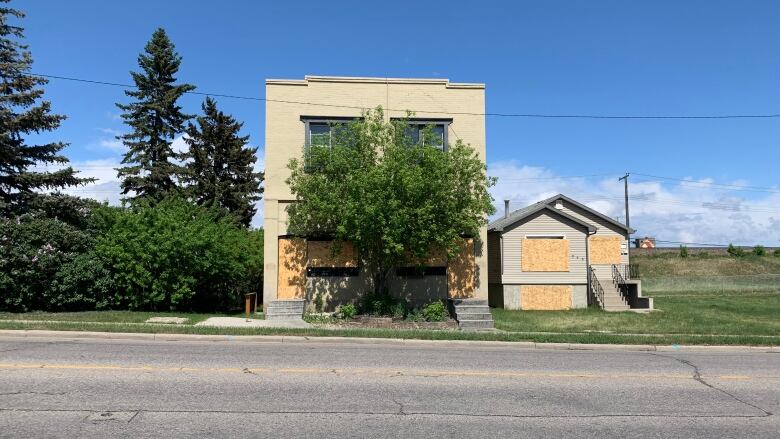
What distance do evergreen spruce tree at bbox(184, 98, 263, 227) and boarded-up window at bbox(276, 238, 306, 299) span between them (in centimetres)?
1858

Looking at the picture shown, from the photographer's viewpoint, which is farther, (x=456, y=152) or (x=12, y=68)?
(x=12, y=68)

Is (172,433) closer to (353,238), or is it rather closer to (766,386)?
(766,386)

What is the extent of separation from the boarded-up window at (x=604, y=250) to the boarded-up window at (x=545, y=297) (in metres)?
5.08

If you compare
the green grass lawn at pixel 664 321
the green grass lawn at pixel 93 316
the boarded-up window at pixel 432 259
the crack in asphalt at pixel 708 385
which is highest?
the boarded-up window at pixel 432 259

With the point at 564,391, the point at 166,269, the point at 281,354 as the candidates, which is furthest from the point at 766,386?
the point at 166,269

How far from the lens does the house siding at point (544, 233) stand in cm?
2427

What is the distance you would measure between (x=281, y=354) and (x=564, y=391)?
526cm

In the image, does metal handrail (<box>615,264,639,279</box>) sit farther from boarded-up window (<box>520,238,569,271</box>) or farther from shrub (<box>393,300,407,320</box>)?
shrub (<box>393,300,407,320</box>)

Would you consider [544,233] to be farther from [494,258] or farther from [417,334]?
[417,334]

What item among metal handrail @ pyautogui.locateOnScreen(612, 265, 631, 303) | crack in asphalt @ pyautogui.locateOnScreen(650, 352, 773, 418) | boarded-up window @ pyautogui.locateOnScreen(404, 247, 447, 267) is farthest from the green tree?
metal handrail @ pyautogui.locateOnScreen(612, 265, 631, 303)

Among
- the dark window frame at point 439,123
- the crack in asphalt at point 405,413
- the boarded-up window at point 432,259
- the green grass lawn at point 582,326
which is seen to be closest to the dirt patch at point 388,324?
the green grass lawn at point 582,326

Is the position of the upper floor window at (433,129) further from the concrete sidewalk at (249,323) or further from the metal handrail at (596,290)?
the metal handrail at (596,290)

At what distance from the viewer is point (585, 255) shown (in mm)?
24594

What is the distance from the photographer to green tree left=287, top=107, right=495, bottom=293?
53.0 ft
